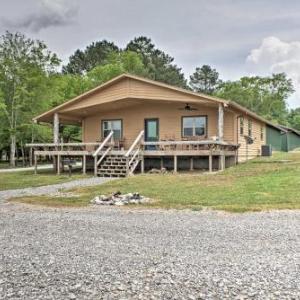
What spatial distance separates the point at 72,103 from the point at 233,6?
9.41 meters

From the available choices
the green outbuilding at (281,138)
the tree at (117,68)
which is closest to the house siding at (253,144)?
the green outbuilding at (281,138)

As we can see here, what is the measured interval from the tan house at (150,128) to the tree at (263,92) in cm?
3015

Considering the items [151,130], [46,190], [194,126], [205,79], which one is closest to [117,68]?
[151,130]

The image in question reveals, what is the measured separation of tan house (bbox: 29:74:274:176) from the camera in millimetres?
17562

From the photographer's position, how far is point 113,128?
73.4 feet

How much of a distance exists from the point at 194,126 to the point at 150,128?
244 cm

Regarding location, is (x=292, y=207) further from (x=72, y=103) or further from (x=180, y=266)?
(x=72, y=103)

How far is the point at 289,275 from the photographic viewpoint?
4316 millimetres

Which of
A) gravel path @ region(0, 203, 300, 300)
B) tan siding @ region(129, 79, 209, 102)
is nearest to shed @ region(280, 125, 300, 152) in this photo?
tan siding @ region(129, 79, 209, 102)

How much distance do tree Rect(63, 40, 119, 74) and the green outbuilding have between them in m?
31.6

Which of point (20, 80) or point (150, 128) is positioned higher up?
point (20, 80)

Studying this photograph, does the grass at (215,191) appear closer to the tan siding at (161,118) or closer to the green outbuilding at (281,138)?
the tan siding at (161,118)

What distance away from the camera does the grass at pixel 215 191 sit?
9087mm

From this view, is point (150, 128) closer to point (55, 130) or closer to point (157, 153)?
point (157, 153)
